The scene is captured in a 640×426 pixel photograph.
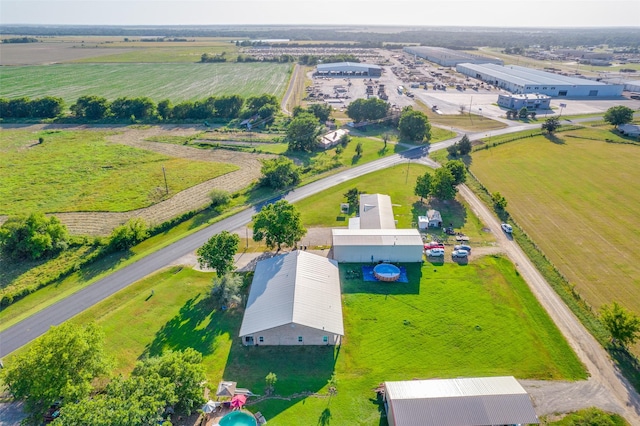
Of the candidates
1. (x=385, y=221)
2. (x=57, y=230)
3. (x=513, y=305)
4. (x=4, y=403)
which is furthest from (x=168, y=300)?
(x=513, y=305)

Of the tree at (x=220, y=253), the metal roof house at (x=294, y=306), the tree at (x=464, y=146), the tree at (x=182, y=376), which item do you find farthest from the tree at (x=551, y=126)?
the tree at (x=182, y=376)

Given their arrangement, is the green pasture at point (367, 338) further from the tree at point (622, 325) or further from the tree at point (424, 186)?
the tree at point (424, 186)

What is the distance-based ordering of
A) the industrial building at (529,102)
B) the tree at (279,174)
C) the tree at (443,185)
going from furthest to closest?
the industrial building at (529,102) → the tree at (279,174) → the tree at (443,185)

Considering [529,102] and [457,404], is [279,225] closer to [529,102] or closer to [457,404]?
[457,404]

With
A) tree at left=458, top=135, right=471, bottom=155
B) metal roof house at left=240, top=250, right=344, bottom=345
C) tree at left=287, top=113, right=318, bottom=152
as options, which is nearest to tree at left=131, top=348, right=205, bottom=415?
metal roof house at left=240, top=250, right=344, bottom=345

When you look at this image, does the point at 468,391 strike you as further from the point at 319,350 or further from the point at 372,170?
the point at 372,170
